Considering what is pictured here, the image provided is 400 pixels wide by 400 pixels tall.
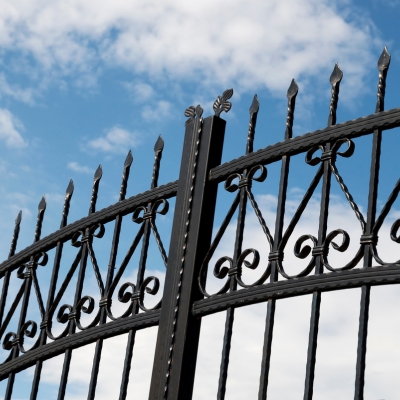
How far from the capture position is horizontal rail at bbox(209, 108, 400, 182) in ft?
13.3

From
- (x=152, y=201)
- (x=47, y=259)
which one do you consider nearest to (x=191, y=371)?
(x=152, y=201)

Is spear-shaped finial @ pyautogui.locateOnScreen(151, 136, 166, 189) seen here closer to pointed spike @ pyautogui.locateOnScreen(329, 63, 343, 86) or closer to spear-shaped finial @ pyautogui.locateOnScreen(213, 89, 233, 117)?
spear-shaped finial @ pyautogui.locateOnScreen(213, 89, 233, 117)

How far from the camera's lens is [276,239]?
166 inches

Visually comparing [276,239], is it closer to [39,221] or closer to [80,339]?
[80,339]

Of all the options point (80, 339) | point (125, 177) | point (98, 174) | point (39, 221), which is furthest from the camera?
point (39, 221)

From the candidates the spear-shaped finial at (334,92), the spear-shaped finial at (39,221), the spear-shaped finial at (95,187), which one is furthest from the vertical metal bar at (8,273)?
the spear-shaped finial at (334,92)

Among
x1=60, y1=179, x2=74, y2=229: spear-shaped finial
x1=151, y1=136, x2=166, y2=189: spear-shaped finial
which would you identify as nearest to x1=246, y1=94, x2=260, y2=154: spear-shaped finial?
x1=151, y1=136, x2=166, y2=189: spear-shaped finial

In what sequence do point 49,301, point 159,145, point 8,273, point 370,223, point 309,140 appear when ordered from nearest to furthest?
point 370,223
point 309,140
point 159,145
point 49,301
point 8,273

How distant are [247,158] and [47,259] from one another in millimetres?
1999

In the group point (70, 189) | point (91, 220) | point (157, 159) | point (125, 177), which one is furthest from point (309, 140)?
point (70, 189)

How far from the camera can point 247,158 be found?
4586 millimetres

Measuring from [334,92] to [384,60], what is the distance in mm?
318

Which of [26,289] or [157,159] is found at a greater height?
[157,159]

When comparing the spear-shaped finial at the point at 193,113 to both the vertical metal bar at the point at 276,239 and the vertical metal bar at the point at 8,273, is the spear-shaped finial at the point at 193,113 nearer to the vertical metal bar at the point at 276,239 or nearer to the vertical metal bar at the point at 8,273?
the vertical metal bar at the point at 276,239
